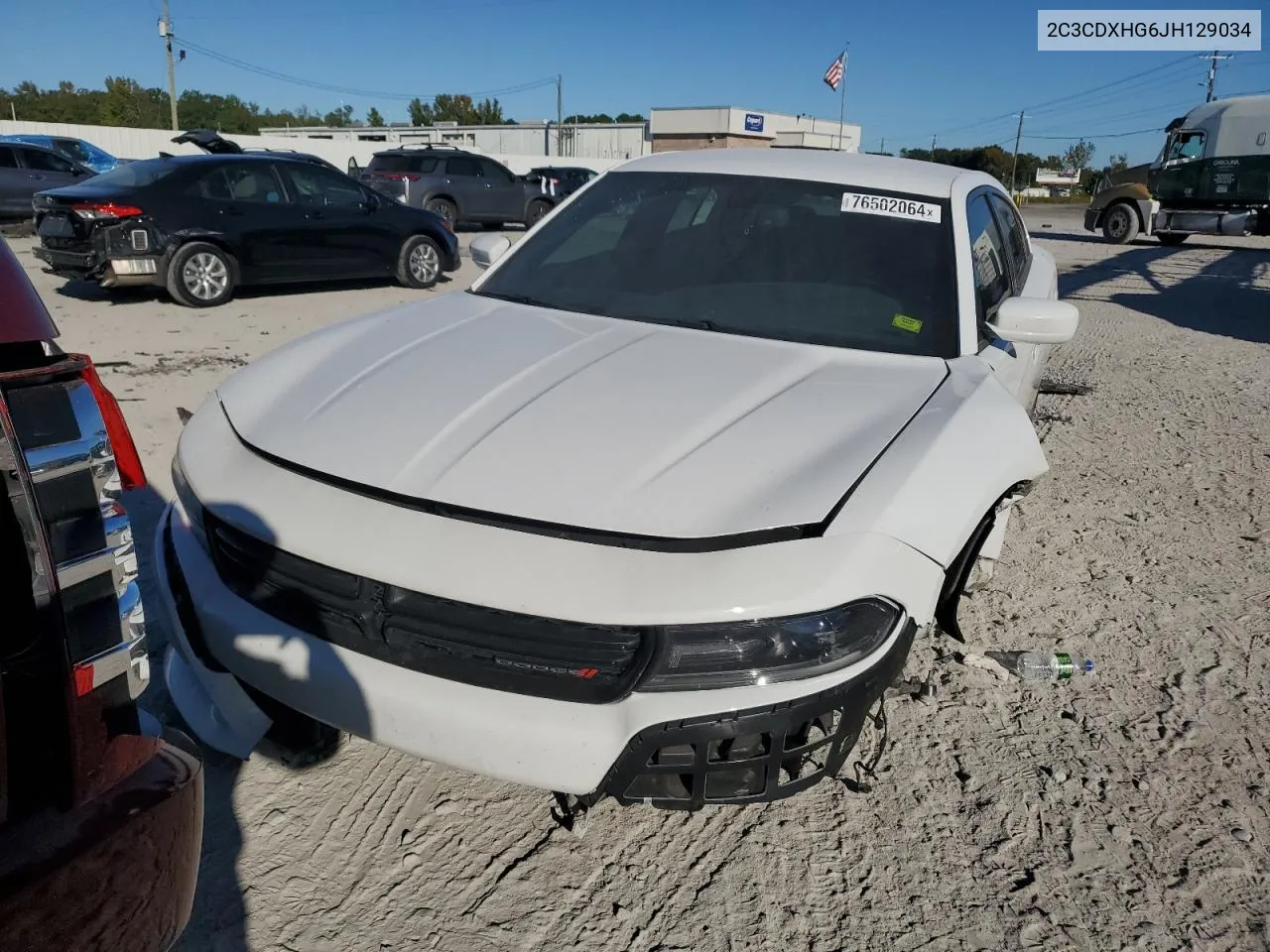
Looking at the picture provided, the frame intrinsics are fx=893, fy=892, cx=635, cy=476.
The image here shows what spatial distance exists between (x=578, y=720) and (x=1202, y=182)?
77.7 ft

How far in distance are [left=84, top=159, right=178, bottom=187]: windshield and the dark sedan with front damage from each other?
A: 0.02 meters

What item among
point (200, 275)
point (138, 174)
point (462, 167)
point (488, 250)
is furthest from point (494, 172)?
point (488, 250)

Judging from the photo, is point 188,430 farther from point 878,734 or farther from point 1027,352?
point 1027,352

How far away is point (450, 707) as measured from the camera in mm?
1685

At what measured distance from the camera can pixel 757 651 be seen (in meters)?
1.67

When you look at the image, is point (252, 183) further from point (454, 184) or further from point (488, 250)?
point (454, 184)

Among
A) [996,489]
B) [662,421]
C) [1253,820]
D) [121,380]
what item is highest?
[662,421]

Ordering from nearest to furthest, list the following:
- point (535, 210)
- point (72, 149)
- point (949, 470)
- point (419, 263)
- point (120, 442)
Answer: point (120, 442)
point (949, 470)
point (419, 263)
point (535, 210)
point (72, 149)

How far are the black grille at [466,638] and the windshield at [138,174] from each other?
26.8 feet

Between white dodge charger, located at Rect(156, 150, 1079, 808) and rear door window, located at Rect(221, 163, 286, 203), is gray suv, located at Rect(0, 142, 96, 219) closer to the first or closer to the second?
rear door window, located at Rect(221, 163, 286, 203)

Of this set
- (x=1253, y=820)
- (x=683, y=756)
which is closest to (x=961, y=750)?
(x=1253, y=820)

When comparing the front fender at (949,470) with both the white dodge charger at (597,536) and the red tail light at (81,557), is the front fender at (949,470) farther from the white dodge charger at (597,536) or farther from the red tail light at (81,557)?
the red tail light at (81,557)

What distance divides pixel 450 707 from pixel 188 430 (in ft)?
3.86

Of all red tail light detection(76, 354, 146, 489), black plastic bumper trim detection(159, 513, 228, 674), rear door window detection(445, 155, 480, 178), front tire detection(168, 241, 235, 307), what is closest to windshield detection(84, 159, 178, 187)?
front tire detection(168, 241, 235, 307)
